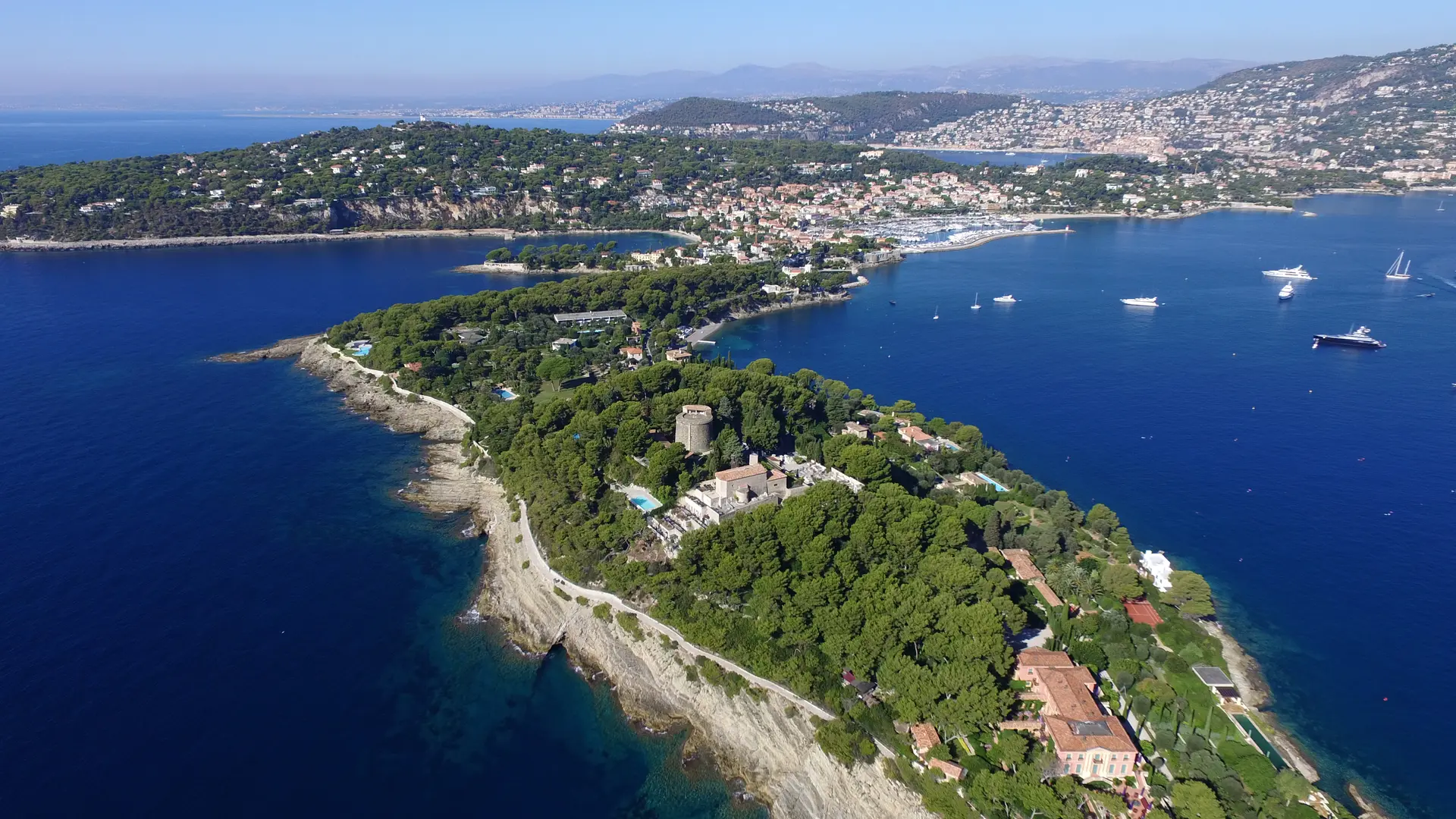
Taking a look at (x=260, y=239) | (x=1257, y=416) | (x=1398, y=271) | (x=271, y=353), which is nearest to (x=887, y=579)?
(x=1257, y=416)

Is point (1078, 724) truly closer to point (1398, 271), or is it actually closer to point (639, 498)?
point (639, 498)

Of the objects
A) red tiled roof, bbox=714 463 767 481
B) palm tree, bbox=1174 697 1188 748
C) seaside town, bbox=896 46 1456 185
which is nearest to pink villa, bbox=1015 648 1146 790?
palm tree, bbox=1174 697 1188 748

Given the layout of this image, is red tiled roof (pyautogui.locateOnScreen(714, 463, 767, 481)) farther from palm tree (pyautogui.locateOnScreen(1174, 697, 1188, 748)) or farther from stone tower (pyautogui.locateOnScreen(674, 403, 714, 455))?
palm tree (pyautogui.locateOnScreen(1174, 697, 1188, 748))

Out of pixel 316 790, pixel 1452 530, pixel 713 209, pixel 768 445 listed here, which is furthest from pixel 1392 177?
pixel 316 790

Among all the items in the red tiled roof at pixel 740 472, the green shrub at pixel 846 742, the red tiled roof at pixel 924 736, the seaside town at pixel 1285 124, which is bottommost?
the green shrub at pixel 846 742

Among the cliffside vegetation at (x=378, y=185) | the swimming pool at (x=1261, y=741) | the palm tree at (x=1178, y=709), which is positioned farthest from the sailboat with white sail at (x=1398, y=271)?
the palm tree at (x=1178, y=709)

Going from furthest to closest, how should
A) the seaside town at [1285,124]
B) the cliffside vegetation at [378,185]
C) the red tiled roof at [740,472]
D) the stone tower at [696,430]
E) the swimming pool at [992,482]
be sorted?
the seaside town at [1285,124] < the cliffside vegetation at [378,185] < the swimming pool at [992,482] < the stone tower at [696,430] < the red tiled roof at [740,472]

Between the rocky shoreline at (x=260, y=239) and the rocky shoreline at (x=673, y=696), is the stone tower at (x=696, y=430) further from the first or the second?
the rocky shoreline at (x=260, y=239)
